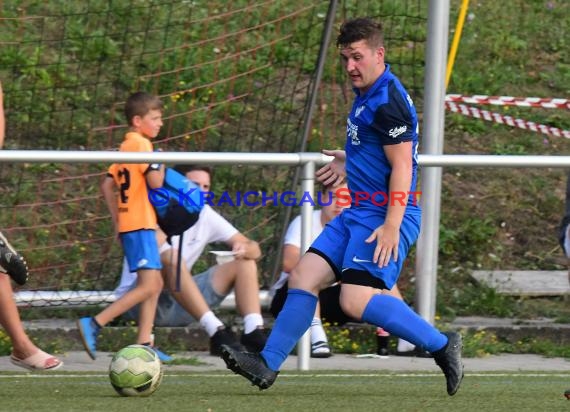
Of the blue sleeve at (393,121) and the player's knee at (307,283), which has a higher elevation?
the blue sleeve at (393,121)

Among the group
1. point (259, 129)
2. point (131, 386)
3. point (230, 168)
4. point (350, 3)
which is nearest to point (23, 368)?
point (131, 386)

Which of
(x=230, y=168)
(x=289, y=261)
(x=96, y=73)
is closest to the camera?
(x=289, y=261)

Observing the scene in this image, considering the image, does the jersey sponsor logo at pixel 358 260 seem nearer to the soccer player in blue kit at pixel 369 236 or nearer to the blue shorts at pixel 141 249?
the soccer player in blue kit at pixel 369 236

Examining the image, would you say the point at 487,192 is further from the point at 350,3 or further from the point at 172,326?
the point at 172,326

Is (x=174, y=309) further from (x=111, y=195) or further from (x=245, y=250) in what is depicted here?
(x=111, y=195)

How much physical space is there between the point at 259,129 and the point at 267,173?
0.68 m

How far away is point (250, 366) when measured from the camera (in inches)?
226

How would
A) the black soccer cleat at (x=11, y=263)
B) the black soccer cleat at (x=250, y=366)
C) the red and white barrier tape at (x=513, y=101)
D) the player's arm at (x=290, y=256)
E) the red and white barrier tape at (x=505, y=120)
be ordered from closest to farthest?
the black soccer cleat at (x=250, y=366) → the black soccer cleat at (x=11, y=263) → the player's arm at (x=290, y=256) → the red and white barrier tape at (x=513, y=101) → the red and white barrier tape at (x=505, y=120)

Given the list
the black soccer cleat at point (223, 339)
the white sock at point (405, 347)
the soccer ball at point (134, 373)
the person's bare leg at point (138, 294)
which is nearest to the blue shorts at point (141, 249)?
the person's bare leg at point (138, 294)

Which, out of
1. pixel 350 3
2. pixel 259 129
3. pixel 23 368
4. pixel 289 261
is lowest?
pixel 23 368

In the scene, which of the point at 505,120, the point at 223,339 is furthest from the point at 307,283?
the point at 505,120

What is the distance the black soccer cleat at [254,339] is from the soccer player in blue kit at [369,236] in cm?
213

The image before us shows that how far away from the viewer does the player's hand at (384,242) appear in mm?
5758

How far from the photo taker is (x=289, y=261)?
8.59m
